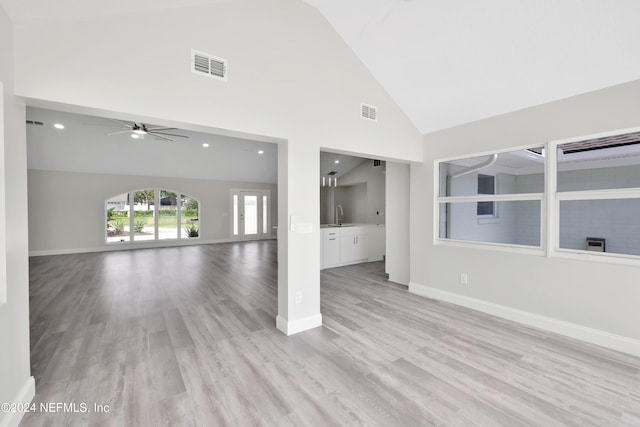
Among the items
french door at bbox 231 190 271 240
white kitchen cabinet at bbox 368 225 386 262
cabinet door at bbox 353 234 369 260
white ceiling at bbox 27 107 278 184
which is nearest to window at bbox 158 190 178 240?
white ceiling at bbox 27 107 278 184

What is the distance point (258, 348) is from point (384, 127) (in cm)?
312

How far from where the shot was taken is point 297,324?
10.00 feet

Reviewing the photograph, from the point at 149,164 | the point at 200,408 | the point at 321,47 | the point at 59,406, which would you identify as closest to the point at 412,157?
the point at 321,47

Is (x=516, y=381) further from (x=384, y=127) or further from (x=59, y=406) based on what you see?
(x=59, y=406)

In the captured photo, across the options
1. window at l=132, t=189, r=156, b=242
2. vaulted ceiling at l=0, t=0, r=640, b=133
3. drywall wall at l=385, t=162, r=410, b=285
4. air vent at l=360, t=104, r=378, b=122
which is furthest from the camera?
window at l=132, t=189, r=156, b=242

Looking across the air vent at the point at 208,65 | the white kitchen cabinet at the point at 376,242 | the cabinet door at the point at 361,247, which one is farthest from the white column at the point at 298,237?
the white kitchen cabinet at the point at 376,242

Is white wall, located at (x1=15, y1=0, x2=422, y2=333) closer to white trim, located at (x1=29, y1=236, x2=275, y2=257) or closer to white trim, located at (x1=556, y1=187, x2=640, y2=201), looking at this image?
white trim, located at (x1=556, y1=187, x2=640, y2=201)

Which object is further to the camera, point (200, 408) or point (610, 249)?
point (610, 249)

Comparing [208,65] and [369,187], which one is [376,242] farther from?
[208,65]

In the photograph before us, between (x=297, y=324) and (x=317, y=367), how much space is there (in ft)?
2.39

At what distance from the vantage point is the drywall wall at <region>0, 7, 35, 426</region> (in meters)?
1.59

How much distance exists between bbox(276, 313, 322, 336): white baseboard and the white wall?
0.01 meters

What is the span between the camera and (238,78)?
263cm

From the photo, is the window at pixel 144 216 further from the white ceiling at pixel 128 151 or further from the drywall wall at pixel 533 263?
the drywall wall at pixel 533 263
